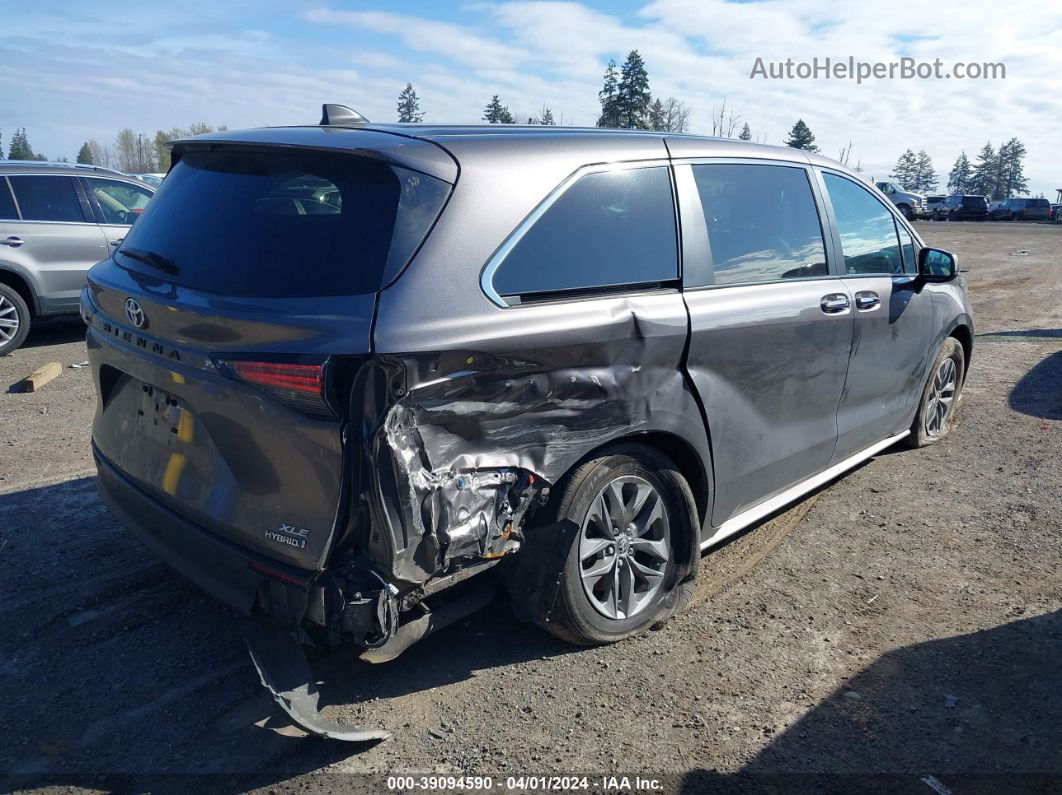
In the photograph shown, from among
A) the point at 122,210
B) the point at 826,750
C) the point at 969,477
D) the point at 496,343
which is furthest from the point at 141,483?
the point at 122,210

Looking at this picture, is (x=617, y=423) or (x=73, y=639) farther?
(x=73, y=639)

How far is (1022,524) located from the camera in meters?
4.67

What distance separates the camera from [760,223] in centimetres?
396

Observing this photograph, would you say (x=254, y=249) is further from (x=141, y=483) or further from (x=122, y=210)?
(x=122, y=210)

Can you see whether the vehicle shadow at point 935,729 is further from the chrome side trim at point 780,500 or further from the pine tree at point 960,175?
the pine tree at point 960,175

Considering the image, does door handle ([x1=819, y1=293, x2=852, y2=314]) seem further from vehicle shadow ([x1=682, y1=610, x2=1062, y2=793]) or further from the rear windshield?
the rear windshield

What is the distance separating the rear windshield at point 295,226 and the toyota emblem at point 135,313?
14cm

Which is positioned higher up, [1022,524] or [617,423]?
[617,423]

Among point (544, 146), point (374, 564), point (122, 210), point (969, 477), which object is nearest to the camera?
point (374, 564)

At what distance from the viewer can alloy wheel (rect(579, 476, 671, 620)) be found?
324 centimetres

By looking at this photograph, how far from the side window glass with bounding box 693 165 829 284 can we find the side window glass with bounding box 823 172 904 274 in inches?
10.8

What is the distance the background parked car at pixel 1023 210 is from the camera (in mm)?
52344

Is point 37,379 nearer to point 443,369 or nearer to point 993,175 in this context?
point 443,369

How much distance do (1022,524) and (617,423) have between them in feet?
9.57
